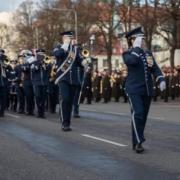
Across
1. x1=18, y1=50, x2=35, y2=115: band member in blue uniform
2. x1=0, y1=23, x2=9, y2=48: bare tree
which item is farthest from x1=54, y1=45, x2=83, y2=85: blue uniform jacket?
x1=0, y1=23, x2=9, y2=48: bare tree

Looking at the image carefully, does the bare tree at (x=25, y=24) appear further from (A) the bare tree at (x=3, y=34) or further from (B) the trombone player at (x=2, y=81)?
(B) the trombone player at (x=2, y=81)

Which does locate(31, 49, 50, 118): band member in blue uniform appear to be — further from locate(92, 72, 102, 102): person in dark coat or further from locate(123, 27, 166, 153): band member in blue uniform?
locate(92, 72, 102, 102): person in dark coat

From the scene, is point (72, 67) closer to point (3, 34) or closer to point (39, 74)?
point (39, 74)

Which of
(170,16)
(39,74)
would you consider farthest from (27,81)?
(170,16)

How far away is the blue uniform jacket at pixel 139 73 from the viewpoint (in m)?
10.5

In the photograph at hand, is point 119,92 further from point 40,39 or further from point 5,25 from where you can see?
point 5,25

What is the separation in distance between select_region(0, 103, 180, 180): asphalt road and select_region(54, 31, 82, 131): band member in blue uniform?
44 cm

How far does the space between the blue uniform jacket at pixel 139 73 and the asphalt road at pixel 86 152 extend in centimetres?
105

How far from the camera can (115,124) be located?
1584cm

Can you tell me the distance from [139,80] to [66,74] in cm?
373

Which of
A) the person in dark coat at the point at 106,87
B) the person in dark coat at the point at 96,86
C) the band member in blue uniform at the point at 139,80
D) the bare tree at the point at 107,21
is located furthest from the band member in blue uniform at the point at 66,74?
the bare tree at the point at 107,21

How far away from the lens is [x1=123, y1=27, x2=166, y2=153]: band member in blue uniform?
10.5m

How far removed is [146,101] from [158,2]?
3003 centimetres

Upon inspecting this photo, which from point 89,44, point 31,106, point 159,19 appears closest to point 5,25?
point 89,44
